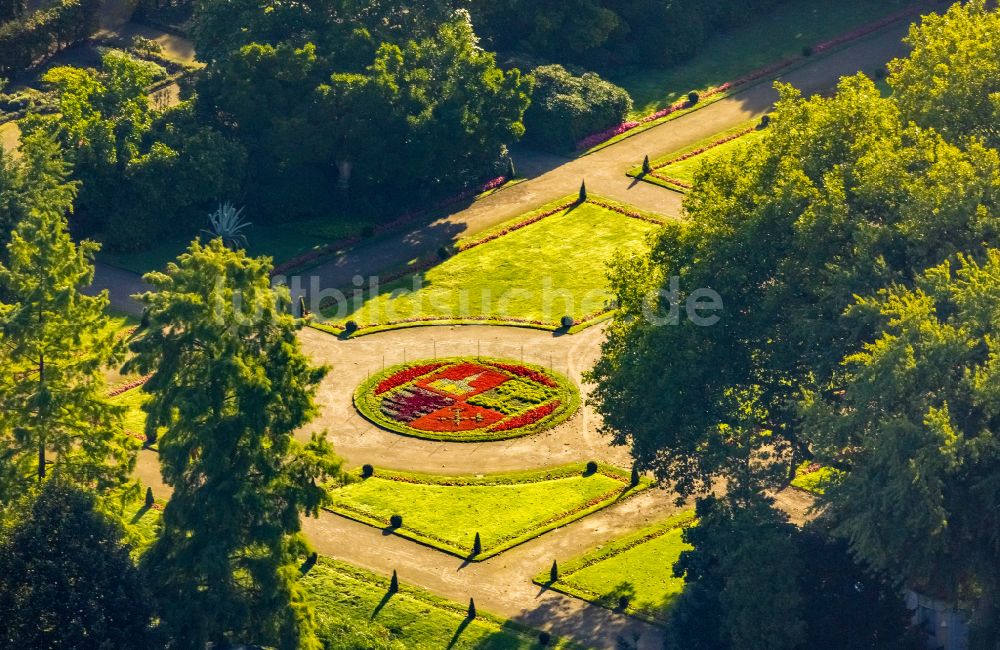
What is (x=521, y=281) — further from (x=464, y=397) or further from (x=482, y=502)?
(x=482, y=502)

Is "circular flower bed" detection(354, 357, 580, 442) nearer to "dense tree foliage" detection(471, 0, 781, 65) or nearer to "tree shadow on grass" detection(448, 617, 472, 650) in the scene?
"tree shadow on grass" detection(448, 617, 472, 650)

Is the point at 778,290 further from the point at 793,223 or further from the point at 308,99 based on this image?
the point at 308,99

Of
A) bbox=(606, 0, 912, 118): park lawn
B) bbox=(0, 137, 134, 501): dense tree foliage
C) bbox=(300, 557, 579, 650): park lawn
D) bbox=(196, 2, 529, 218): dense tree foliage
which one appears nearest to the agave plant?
bbox=(196, 2, 529, 218): dense tree foliage

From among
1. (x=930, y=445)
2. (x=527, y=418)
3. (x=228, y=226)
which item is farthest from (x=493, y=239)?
(x=930, y=445)

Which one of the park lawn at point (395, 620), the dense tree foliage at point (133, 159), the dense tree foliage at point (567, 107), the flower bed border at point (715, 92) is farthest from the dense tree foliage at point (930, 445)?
the flower bed border at point (715, 92)

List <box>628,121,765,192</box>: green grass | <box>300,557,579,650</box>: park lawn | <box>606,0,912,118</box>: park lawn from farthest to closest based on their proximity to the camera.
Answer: <box>606,0,912,118</box>: park lawn < <box>628,121,765,192</box>: green grass < <box>300,557,579,650</box>: park lawn

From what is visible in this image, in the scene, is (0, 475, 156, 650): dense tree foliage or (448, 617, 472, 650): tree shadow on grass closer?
(0, 475, 156, 650): dense tree foliage

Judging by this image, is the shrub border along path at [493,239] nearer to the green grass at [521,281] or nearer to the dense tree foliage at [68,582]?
the green grass at [521,281]

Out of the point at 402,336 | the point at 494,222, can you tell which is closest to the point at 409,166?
the point at 494,222
